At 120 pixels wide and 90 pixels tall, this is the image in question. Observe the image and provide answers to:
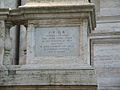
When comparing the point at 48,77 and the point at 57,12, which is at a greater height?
the point at 57,12

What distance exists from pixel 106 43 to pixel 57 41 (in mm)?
7920

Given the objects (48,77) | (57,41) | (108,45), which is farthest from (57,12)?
(108,45)

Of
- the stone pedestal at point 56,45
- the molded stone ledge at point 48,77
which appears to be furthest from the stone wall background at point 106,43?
the molded stone ledge at point 48,77

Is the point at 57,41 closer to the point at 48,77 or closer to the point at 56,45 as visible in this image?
the point at 56,45

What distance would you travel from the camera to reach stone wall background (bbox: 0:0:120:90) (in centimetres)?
1511

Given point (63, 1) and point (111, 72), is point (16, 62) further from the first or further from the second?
point (63, 1)

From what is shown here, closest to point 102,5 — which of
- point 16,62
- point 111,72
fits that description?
point 111,72

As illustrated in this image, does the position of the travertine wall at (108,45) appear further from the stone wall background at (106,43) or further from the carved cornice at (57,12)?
the carved cornice at (57,12)

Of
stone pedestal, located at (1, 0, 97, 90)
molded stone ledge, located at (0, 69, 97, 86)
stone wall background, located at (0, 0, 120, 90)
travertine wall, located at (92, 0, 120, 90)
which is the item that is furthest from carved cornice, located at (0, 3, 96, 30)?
travertine wall, located at (92, 0, 120, 90)

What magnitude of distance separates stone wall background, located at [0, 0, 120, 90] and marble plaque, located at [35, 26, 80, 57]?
678cm

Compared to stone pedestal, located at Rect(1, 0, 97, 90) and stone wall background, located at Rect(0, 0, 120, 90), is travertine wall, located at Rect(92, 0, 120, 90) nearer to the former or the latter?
stone wall background, located at Rect(0, 0, 120, 90)

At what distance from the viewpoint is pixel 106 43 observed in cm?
1560

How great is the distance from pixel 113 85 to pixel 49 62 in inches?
302

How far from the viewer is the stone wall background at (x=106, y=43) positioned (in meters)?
15.1
